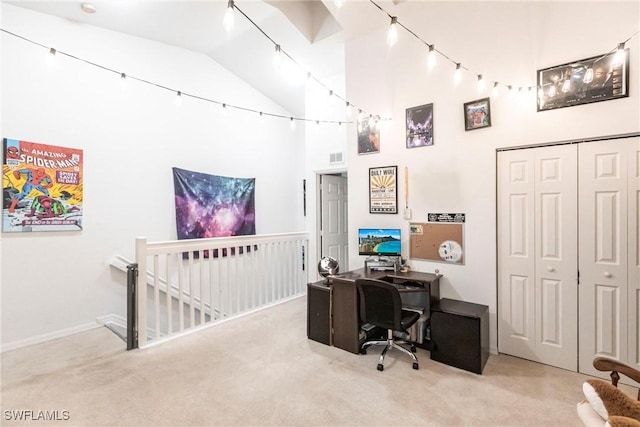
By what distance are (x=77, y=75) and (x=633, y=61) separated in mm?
5448

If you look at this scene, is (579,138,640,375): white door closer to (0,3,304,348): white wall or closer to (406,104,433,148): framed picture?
(406,104,433,148): framed picture

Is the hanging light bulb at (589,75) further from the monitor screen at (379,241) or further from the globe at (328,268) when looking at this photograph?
the globe at (328,268)

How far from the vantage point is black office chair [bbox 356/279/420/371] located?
267 centimetres

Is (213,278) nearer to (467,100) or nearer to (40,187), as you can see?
(40,187)

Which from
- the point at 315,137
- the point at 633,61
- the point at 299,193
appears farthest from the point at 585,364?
the point at 299,193

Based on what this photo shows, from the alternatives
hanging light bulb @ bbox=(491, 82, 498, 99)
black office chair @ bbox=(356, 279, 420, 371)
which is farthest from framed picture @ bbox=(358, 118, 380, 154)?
black office chair @ bbox=(356, 279, 420, 371)

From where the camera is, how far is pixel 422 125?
3412mm

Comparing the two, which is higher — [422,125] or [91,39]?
[91,39]

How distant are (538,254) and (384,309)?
4.92 ft

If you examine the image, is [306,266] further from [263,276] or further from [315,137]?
[315,137]

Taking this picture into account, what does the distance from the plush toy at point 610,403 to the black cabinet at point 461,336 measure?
3.90 feet

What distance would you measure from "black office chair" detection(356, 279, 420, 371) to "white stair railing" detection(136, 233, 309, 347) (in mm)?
1917

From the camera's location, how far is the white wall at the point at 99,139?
3.28 metres

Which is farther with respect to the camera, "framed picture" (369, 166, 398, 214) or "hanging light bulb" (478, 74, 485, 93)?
"framed picture" (369, 166, 398, 214)
